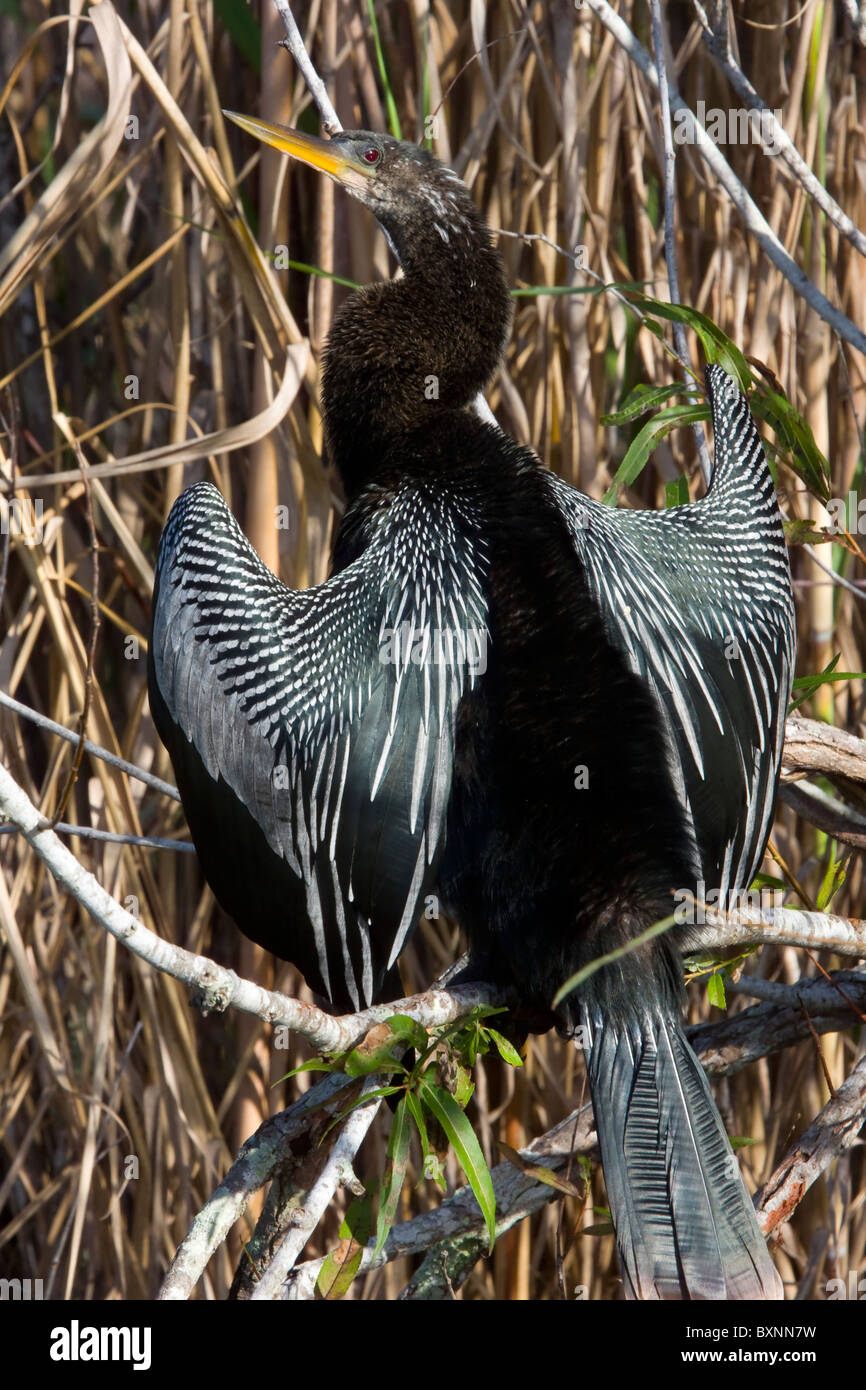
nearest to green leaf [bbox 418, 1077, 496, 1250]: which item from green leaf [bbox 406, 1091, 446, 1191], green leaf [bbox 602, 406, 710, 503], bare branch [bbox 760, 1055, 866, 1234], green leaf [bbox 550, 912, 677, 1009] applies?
green leaf [bbox 406, 1091, 446, 1191]

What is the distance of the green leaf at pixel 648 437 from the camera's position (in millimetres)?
1825

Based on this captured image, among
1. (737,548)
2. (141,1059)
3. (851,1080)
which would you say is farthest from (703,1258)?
(141,1059)

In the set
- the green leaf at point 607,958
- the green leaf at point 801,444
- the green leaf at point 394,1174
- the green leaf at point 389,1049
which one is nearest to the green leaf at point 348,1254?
the green leaf at point 394,1174

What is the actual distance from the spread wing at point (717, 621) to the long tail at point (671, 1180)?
30 cm

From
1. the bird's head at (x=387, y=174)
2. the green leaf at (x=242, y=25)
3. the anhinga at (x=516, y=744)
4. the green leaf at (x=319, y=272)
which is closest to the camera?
the anhinga at (x=516, y=744)

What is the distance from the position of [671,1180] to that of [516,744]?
0.53 m

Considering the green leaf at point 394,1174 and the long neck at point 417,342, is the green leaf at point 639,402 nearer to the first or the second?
the long neck at point 417,342

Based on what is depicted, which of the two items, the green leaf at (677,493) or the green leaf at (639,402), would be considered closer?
the green leaf at (639,402)

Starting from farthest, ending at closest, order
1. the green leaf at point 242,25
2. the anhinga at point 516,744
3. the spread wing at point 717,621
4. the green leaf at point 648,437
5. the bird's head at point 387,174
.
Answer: the green leaf at point 242,25 → the bird's head at point 387,174 → the green leaf at point 648,437 → the spread wing at point 717,621 → the anhinga at point 516,744

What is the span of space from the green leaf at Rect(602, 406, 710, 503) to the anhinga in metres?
0.04

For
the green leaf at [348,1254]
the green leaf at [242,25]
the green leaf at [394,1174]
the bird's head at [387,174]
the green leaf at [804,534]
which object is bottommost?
the green leaf at [348,1254]

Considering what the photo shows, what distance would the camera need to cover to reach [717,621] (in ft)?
6.13

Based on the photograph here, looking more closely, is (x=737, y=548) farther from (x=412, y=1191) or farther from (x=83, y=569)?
(x=412, y=1191)

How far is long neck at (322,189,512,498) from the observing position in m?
2.02
